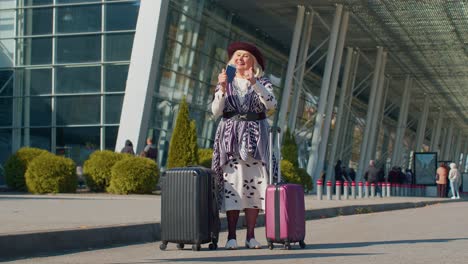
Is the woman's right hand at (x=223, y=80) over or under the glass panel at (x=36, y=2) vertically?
under

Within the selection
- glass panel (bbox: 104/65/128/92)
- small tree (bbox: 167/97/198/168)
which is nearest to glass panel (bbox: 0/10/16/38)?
glass panel (bbox: 104/65/128/92)

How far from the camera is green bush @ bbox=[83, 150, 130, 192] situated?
24.2 metres

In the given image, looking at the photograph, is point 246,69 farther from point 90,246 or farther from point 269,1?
point 269,1

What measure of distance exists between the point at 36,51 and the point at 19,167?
7362 millimetres

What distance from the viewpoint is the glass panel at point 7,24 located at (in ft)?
103

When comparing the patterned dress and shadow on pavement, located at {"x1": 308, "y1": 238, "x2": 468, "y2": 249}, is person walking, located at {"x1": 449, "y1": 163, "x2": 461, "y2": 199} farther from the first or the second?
the patterned dress

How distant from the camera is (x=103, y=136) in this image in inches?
1185

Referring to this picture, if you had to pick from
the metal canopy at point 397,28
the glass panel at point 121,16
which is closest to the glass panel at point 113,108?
the glass panel at point 121,16

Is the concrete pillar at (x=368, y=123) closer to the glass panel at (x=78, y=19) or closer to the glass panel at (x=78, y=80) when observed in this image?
the glass panel at (x=78, y=19)

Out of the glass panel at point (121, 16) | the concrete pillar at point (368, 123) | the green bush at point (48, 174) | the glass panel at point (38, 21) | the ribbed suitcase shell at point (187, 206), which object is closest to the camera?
the ribbed suitcase shell at point (187, 206)

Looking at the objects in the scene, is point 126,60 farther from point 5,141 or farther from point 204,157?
point 204,157

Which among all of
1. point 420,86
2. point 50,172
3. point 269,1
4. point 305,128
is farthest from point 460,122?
point 50,172

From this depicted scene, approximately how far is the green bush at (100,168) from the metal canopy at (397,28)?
13726 millimetres

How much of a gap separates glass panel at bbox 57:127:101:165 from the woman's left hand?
21.1 m
